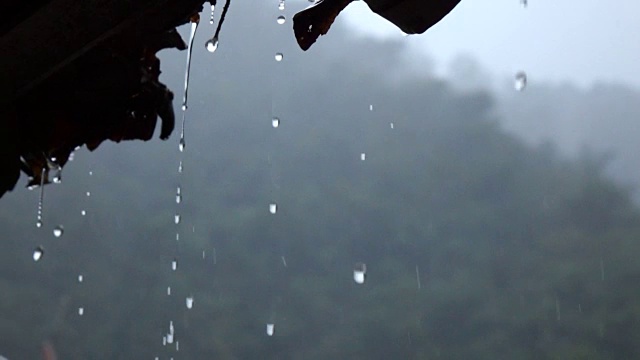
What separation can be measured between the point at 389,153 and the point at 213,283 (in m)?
2.38

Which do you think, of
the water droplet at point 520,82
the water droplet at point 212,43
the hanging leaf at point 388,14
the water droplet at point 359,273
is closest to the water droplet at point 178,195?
the water droplet at point 359,273

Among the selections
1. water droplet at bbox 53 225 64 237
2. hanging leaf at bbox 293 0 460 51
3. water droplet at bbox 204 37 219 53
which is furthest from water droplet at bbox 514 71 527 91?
hanging leaf at bbox 293 0 460 51

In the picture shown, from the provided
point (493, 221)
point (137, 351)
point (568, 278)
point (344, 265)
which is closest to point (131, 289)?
point (137, 351)

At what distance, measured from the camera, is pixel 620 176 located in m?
6.96

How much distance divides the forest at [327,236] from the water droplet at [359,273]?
6 centimetres

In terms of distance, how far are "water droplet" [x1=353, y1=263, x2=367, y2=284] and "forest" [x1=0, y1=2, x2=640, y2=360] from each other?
64mm

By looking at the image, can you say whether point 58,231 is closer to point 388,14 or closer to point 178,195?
point 178,195

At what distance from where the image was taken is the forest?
672 cm

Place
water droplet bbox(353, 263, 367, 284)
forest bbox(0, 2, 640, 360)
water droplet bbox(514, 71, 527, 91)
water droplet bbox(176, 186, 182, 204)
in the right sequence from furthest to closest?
1. water droplet bbox(514, 71, 527, 91)
2. water droplet bbox(176, 186, 182, 204)
3. water droplet bbox(353, 263, 367, 284)
4. forest bbox(0, 2, 640, 360)

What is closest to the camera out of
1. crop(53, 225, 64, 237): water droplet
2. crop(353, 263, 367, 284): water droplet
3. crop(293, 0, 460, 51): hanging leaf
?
crop(293, 0, 460, 51): hanging leaf

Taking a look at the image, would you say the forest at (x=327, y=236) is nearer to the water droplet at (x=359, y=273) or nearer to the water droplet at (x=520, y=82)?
the water droplet at (x=359, y=273)

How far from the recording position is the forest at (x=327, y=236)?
672cm

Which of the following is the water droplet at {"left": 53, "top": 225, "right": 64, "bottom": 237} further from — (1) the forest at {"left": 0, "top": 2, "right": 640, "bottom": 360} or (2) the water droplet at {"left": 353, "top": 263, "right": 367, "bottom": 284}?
(2) the water droplet at {"left": 353, "top": 263, "right": 367, "bottom": 284}

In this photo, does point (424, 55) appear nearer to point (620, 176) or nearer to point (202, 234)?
point (620, 176)
